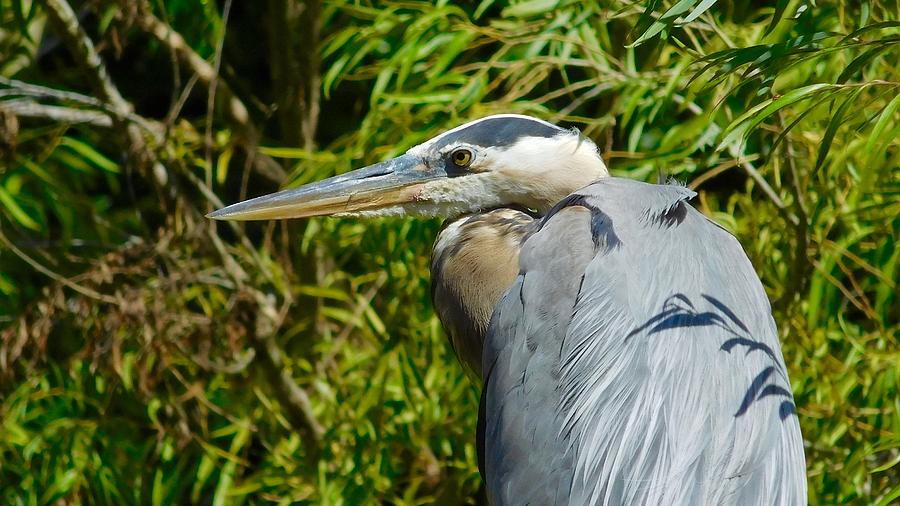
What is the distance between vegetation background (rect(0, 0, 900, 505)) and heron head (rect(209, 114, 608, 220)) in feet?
0.62

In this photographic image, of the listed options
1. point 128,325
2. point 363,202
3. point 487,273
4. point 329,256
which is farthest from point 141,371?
point 487,273

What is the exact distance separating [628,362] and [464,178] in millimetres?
515

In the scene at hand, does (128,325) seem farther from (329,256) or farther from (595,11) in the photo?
(595,11)

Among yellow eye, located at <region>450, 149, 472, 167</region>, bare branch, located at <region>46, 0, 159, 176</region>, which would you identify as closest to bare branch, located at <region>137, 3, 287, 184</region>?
bare branch, located at <region>46, 0, 159, 176</region>

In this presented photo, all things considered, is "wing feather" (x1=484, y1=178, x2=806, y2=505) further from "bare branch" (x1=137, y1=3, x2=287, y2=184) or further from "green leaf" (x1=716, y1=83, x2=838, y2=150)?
"bare branch" (x1=137, y1=3, x2=287, y2=184)

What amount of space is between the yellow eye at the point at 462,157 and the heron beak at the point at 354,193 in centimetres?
4

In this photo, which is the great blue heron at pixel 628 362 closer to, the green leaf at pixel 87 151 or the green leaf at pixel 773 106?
→ the green leaf at pixel 773 106

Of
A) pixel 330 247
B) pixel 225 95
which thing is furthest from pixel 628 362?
pixel 225 95

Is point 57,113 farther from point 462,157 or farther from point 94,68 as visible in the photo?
point 462,157

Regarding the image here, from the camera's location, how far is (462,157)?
189cm

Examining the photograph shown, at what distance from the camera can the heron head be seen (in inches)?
73.7

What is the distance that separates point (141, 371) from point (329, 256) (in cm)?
56

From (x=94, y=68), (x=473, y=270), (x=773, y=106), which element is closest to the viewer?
(x=773, y=106)

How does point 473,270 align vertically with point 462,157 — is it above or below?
below
